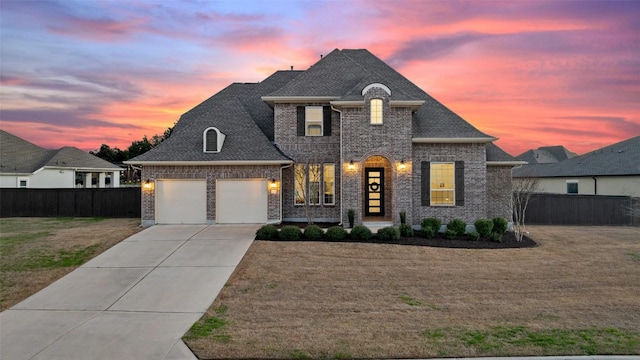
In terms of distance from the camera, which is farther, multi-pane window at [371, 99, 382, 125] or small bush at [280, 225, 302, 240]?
multi-pane window at [371, 99, 382, 125]

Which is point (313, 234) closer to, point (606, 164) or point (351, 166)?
point (351, 166)

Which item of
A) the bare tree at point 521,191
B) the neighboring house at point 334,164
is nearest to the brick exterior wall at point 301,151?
the neighboring house at point 334,164

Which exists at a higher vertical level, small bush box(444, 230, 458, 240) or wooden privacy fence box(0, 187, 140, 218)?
wooden privacy fence box(0, 187, 140, 218)

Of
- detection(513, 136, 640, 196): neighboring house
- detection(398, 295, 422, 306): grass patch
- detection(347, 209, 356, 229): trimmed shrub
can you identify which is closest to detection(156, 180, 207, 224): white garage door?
detection(347, 209, 356, 229): trimmed shrub

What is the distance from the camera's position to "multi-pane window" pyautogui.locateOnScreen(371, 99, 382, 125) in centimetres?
1530

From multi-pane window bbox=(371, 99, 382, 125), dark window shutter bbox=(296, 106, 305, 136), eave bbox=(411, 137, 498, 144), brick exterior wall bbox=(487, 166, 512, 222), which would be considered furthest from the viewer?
brick exterior wall bbox=(487, 166, 512, 222)

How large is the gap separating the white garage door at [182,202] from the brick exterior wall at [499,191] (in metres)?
13.5

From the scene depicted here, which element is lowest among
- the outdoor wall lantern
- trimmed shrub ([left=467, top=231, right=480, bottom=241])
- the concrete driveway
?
the concrete driveway

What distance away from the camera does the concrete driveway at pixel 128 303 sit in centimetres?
593

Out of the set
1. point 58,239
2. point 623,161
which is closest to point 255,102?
point 58,239

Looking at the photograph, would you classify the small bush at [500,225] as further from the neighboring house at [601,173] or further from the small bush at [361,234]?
the neighboring house at [601,173]

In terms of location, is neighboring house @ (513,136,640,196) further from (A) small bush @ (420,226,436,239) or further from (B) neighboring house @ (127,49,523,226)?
(A) small bush @ (420,226,436,239)

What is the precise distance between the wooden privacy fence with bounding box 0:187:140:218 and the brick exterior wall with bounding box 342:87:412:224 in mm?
13050

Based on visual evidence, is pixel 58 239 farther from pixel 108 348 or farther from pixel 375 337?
pixel 375 337
